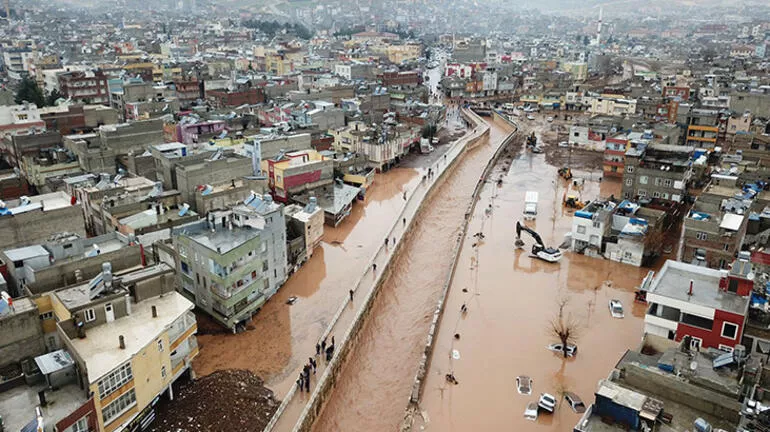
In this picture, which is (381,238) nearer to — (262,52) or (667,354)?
(667,354)

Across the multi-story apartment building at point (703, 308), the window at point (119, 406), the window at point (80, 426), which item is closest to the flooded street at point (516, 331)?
the multi-story apartment building at point (703, 308)

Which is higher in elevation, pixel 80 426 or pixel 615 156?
pixel 615 156

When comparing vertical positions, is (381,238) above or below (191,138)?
below

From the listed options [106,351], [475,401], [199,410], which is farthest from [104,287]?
[475,401]

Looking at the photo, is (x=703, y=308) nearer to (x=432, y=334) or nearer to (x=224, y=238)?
(x=432, y=334)

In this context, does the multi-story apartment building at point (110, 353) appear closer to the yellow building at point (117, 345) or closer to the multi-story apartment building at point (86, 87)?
the yellow building at point (117, 345)

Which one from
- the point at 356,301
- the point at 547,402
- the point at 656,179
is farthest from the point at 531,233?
the point at 547,402
